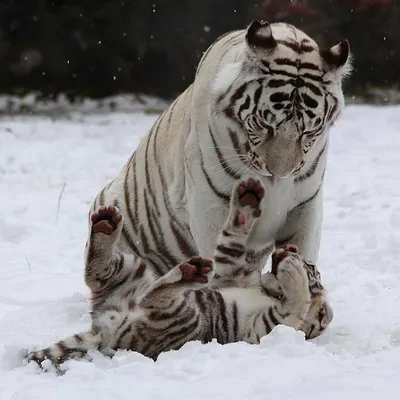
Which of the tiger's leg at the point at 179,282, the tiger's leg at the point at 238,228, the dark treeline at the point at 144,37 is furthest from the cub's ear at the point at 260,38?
the dark treeline at the point at 144,37

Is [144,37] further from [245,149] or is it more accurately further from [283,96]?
[283,96]

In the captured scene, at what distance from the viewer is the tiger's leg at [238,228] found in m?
3.48

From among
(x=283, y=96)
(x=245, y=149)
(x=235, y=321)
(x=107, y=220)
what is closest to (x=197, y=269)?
(x=235, y=321)

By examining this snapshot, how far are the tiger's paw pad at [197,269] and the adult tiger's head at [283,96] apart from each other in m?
0.49

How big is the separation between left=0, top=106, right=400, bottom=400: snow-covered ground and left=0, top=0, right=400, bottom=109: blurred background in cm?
91

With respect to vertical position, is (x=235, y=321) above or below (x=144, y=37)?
above

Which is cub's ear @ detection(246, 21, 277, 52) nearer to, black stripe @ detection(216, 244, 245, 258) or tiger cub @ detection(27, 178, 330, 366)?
tiger cub @ detection(27, 178, 330, 366)

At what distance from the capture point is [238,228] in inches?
140

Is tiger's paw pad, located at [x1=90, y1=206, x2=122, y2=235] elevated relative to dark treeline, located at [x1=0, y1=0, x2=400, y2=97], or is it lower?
elevated

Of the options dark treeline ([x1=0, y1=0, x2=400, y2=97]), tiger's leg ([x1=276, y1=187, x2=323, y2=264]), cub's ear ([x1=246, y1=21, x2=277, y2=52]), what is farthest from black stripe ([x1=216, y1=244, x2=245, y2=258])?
dark treeline ([x1=0, y1=0, x2=400, y2=97])

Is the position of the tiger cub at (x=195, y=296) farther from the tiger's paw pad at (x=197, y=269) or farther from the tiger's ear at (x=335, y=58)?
the tiger's ear at (x=335, y=58)

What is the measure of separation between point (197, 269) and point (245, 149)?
0.63m

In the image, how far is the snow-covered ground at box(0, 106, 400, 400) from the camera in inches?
100

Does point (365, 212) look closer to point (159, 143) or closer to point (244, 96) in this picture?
point (159, 143)
